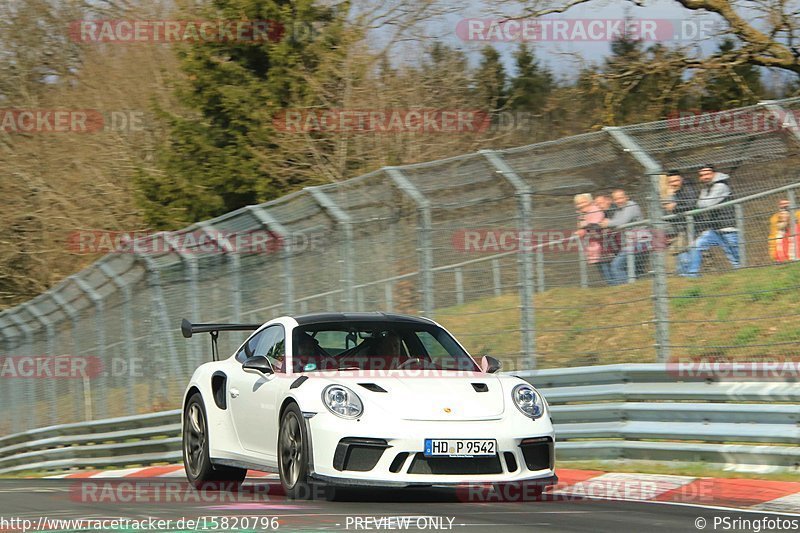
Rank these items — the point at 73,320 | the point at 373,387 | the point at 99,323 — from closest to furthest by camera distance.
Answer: the point at 373,387 < the point at 99,323 < the point at 73,320

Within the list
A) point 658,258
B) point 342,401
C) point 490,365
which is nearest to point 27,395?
point 658,258

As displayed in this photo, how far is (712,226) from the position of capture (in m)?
10.2

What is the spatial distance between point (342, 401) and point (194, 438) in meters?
2.62

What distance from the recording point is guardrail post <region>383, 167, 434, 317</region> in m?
12.5

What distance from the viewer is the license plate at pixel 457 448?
7824 millimetres

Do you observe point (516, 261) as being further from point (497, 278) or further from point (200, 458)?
point (200, 458)

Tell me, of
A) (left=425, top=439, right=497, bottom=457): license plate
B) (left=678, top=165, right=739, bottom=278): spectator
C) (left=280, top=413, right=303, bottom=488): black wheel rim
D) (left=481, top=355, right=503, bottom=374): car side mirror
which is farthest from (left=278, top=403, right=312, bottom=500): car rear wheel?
(left=678, top=165, right=739, bottom=278): spectator

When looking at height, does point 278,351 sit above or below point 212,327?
below

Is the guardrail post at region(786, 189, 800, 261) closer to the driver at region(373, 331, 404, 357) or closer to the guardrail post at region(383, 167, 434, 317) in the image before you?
the driver at region(373, 331, 404, 357)

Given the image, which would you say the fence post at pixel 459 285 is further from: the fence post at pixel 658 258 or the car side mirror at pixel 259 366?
the car side mirror at pixel 259 366

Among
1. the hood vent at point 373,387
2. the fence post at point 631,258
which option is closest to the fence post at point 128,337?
the fence post at point 631,258

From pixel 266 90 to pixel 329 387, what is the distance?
798 inches

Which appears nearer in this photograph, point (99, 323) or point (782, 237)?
point (782, 237)

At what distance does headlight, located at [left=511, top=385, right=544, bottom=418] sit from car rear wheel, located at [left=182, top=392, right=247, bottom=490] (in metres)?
2.61
